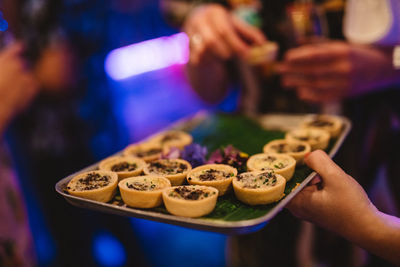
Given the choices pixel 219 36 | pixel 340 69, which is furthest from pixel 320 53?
pixel 219 36

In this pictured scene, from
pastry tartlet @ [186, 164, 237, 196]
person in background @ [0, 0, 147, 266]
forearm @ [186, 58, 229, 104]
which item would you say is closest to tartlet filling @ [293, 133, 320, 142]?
pastry tartlet @ [186, 164, 237, 196]

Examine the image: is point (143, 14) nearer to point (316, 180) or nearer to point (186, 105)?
point (186, 105)

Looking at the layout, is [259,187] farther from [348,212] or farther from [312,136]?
[312,136]

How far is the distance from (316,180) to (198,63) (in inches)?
53.2

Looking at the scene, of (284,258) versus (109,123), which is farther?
(109,123)

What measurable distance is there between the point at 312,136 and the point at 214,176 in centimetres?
71

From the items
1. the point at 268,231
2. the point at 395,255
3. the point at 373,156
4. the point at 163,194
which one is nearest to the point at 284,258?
the point at 268,231

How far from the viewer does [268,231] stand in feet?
7.23

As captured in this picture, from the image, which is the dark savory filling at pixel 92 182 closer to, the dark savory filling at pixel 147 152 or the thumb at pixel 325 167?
the dark savory filling at pixel 147 152

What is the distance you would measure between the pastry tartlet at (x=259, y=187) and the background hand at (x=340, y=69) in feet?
2.88

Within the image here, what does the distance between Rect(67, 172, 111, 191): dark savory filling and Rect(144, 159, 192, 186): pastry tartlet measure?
20 centimetres

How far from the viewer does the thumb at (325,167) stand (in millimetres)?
1123

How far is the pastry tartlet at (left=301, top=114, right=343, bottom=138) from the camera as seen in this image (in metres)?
1.79

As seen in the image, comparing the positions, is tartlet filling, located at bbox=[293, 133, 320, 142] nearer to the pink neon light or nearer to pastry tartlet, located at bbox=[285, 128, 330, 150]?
pastry tartlet, located at bbox=[285, 128, 330, 150]
